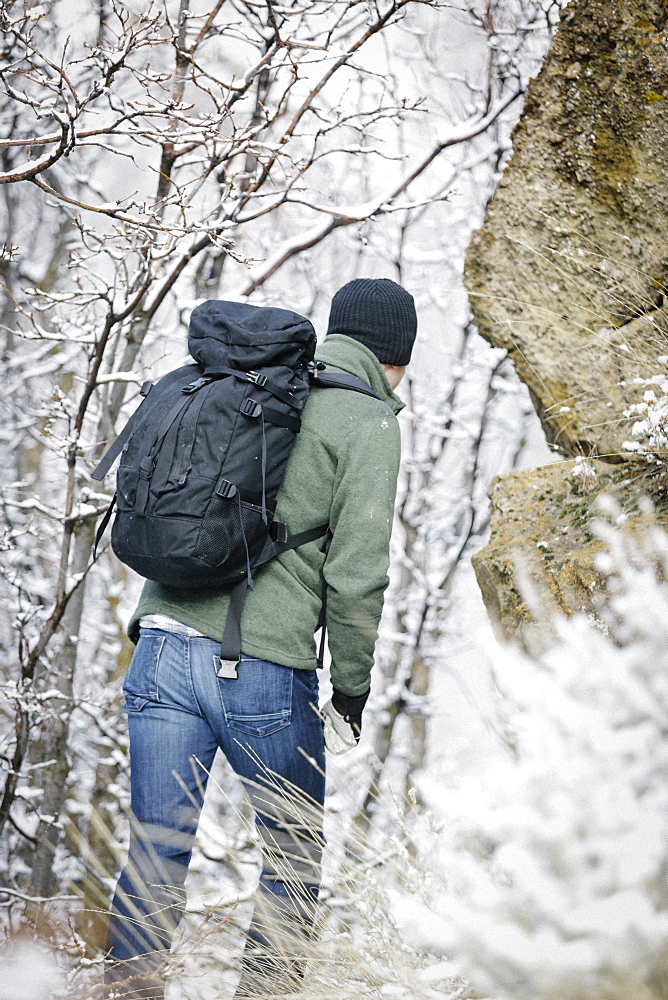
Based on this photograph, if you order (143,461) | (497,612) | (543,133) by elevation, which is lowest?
(497,612)

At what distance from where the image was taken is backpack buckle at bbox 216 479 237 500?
76.5 inches

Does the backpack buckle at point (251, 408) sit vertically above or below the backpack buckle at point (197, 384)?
below

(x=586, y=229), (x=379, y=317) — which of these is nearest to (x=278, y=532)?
(x=379, y=317)

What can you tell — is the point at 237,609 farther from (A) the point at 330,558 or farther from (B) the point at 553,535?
(B) the point at 553,535

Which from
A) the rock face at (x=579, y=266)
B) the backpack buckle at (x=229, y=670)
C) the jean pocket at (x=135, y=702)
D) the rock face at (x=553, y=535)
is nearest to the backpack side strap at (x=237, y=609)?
the backpack buckle at (x=229, y=670)

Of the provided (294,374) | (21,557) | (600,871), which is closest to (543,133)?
(294,374)

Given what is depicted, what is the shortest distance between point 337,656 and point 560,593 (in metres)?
0.71

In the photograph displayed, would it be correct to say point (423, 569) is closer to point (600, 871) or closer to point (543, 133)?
point (543, 133)

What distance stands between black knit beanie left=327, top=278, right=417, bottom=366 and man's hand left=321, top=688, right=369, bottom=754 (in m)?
1.05

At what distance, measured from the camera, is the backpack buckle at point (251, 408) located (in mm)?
1978

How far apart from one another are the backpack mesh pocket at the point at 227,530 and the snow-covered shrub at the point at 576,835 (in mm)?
998

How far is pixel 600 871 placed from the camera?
3.12 feet

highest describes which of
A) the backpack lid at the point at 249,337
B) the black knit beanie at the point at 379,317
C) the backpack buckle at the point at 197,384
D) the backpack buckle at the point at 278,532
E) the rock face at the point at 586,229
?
the rock face at the point at 586,229

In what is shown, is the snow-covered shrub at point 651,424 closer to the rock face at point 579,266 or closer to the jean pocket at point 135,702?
the rock face at point 579,266
